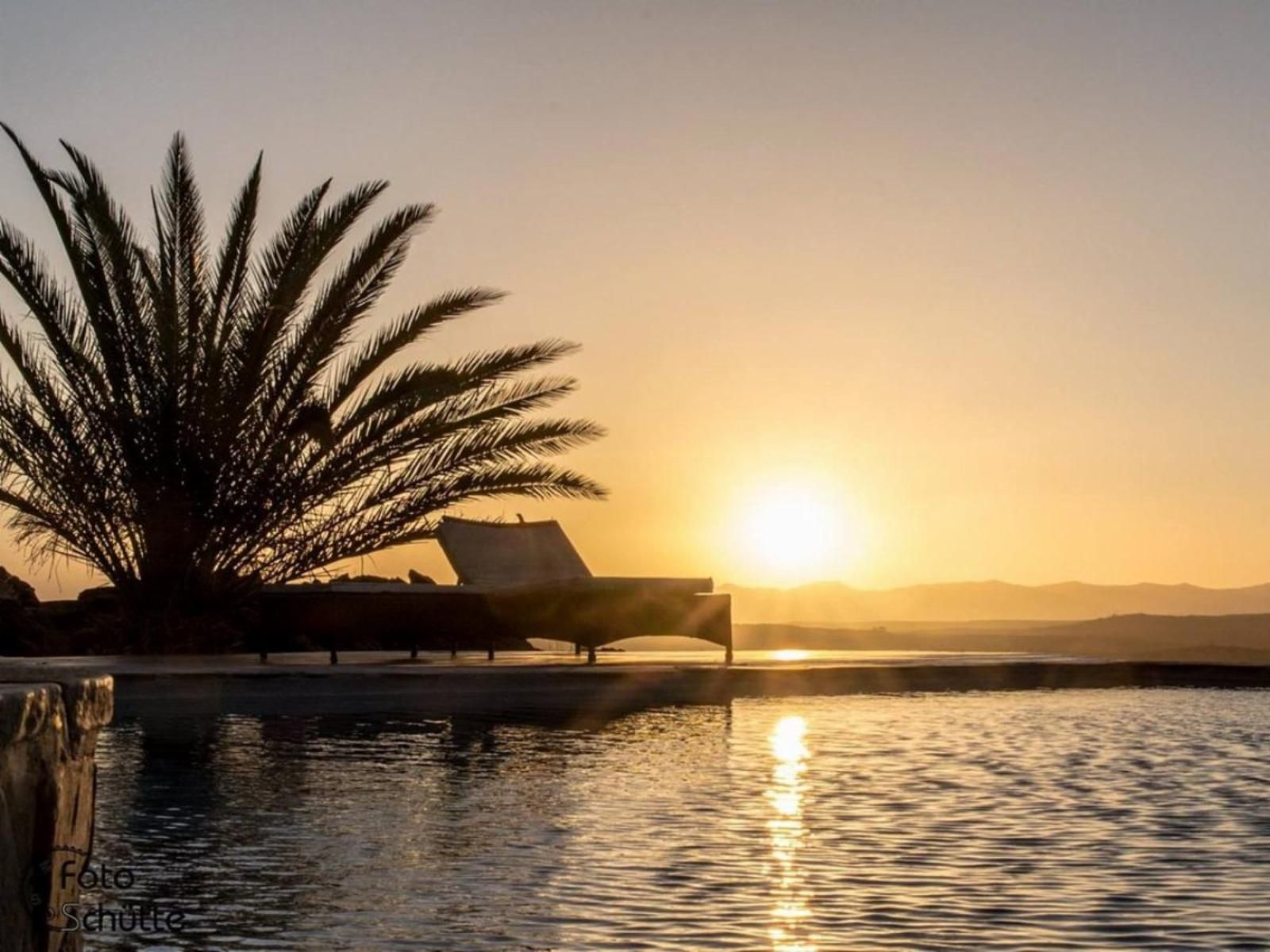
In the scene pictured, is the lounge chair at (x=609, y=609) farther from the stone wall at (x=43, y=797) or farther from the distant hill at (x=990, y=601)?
the distant hill at (x=990, y=601)

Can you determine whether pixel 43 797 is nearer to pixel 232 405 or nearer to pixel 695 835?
pixel 695 835

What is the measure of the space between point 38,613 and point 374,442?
522 centimetres

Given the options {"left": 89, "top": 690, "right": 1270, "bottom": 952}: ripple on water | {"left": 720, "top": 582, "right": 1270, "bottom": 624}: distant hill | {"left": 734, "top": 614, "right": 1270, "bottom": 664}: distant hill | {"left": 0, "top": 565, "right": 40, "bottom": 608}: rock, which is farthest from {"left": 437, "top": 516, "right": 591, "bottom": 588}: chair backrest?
{"left": 720, "top": 582, "right": 1270, "bottom": 624}: distant hill

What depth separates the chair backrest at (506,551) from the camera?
14.3m

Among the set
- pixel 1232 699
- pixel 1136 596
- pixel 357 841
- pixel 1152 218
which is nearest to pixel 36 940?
pixel 357 841

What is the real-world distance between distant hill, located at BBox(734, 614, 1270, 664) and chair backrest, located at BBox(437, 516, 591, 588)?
194 inches

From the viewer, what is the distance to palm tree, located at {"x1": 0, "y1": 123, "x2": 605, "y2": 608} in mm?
13422

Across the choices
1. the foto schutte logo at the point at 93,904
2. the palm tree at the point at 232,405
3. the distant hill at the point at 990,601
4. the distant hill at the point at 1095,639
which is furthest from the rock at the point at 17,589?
the distant hill at the point at 990,601

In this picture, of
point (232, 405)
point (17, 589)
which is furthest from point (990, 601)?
point (232, 405)

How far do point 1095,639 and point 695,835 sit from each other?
26775 millimetres

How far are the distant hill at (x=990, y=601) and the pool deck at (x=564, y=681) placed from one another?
1376 inches

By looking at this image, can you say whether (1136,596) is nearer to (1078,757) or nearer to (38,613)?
(38,613)

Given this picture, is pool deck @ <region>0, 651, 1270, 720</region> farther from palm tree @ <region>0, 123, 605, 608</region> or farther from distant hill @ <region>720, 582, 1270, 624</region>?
distant hill @ <region>720, 582, 1270, 624</region>

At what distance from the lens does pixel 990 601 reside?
52.5 metres
